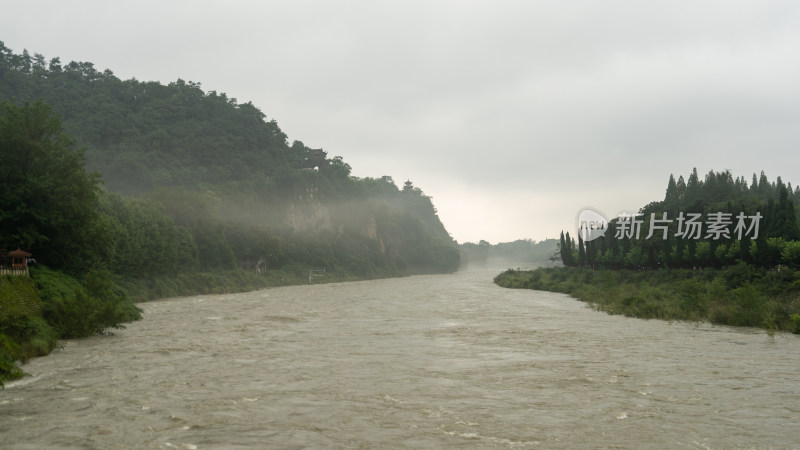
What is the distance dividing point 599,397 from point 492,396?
260 cm

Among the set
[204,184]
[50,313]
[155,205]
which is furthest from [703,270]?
[204,184]

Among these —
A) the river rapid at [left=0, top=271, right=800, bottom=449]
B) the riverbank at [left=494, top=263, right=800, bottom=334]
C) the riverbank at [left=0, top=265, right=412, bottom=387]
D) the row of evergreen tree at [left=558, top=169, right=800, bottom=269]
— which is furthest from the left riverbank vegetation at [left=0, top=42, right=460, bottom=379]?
the row of evergreen tree at [left=558, top=169, right=800, bottom=269]

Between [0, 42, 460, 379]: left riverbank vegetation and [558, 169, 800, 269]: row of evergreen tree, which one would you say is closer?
Result: [0, 42, 460, 379]: left riverbank vegetation

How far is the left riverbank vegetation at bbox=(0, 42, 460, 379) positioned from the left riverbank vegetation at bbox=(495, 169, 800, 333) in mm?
31310

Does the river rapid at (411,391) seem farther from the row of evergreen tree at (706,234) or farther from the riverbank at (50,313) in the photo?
the row of evergreen tree at (706,234)

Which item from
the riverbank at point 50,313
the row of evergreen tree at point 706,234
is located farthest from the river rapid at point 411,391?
the row of evergreen tree at point 706,234

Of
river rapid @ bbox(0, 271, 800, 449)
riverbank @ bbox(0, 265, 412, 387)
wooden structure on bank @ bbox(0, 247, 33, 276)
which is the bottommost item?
river rapid @ bbox(0, 271, 800, 449)

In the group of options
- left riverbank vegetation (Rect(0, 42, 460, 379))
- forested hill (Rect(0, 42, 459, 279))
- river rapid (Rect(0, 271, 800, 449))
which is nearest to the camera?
river rapid (Rect(0, 271, 800, 449))

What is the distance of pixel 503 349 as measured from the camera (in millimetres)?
22703

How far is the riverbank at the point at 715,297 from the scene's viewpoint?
31.0 m

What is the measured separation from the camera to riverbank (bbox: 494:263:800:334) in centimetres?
3104

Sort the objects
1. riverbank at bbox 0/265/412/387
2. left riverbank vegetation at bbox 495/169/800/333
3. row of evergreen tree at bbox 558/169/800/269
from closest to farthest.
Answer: riverbank at bbox 0/265/412/387
left riverbank vegetation at bbox 495/169/800/333
row of evergreen tree at bbox 558/169/800/269

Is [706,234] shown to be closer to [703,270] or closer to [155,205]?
[703,270]

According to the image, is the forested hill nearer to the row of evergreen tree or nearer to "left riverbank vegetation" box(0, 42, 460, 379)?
"left riverbank vegetation" box(0, 42, 460, 379)
